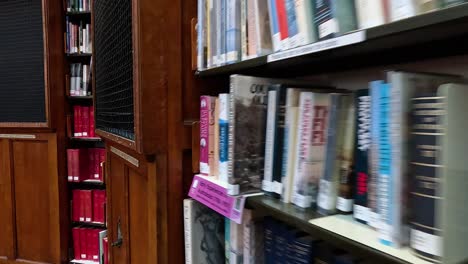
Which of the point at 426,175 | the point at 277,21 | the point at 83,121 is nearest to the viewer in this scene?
the point at 426,175

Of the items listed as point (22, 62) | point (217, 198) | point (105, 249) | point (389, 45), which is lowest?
point (105, 249)

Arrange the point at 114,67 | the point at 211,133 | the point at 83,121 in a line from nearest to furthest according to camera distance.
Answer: the point at 211,133 < the point at 114,67 < the point at 83,121

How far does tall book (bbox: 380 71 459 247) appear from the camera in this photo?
534mm

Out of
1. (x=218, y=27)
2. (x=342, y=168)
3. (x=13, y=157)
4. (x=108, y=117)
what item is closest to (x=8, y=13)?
(x=13, y=157)

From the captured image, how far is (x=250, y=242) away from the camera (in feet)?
3.16

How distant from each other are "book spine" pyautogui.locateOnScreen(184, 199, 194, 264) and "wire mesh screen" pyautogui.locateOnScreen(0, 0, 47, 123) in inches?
82.0

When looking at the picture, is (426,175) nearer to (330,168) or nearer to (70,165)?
(330,168)

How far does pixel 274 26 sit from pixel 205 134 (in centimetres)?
44

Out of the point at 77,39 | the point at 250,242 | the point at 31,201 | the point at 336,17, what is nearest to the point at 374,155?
the point at 336,17

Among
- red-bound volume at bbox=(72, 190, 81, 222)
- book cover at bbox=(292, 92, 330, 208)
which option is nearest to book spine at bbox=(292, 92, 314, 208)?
book cover at bbox=(292, 92, 330, 208)

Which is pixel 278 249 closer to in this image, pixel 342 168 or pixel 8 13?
pixel 342 168

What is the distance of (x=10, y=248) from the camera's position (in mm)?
2955

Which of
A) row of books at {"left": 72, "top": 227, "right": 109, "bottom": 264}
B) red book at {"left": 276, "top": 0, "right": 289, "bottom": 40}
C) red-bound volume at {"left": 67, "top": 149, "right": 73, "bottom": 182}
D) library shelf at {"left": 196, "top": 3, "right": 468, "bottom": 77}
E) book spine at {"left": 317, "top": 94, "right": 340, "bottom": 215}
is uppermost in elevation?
red book at {"left": 276, "top": 0, "right": 289, "bottom": 40}

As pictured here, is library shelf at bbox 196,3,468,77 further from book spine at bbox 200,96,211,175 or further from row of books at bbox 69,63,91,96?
row of books at bbox 69,63,91,96
